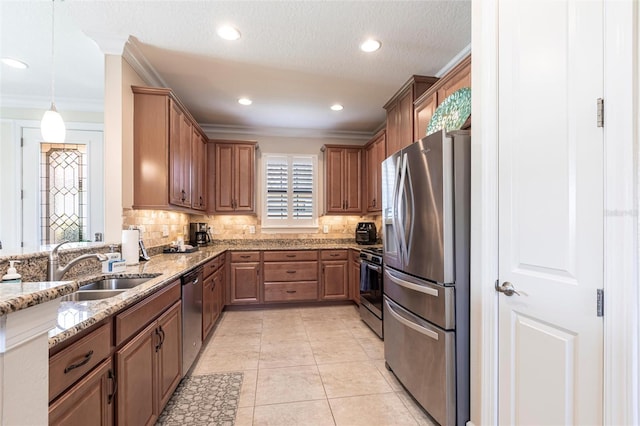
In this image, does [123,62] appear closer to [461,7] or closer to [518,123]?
[461,7]

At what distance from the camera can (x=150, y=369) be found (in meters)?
1.62

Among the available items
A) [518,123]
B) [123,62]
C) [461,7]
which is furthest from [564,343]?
[123,62]

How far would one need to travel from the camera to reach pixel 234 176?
4.42 m

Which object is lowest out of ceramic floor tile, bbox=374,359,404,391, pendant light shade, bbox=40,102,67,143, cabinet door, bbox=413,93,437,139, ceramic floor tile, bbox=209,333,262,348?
ceramic floor tile, bbox=209,333,262,348

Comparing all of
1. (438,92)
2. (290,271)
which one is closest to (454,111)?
(438,92)

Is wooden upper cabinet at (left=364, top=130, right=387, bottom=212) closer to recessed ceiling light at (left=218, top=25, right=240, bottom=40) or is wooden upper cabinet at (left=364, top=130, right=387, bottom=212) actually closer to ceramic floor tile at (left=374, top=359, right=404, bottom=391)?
ceramic floor tile at (left=374, top=359, right=404, bottom=391)

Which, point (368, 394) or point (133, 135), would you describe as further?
point (133, 135)

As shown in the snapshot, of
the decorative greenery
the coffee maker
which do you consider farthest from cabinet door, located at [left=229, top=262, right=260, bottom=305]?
the decorative greenery

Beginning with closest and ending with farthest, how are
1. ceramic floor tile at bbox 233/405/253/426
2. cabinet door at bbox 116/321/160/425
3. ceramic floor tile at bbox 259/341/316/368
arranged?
cabinet door at bbox 116/321/160/425 → ceramic floor tile at bbox 233/405/253/426 → ceramic floor tile at bbox 259/341/316/368

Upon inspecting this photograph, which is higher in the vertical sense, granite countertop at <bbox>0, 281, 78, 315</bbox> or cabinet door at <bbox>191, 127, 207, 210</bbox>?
cabinet door at <bbox>191, 127, 207, 210</bbox>

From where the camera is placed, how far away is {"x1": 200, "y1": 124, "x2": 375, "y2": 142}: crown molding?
15.3 ft

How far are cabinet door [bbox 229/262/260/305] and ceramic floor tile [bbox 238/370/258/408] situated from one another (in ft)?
5.43

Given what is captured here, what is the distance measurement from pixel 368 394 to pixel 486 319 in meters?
1.12

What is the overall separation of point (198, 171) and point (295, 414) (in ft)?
10.1
